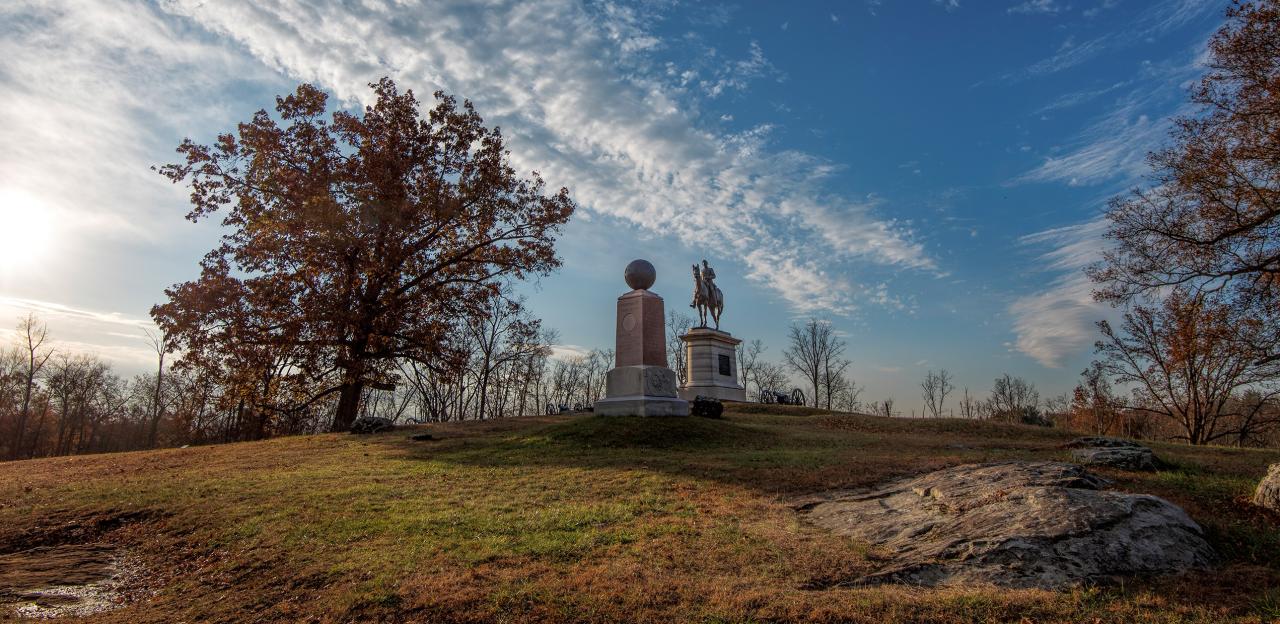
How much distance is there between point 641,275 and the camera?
58.0 ft

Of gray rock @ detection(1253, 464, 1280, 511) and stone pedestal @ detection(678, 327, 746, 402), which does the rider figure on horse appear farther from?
gray rock @ detection(1253, 464, 1280, 511)

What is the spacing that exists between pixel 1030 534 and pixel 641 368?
11627 millimetres

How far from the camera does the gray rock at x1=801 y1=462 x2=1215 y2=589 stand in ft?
15.9

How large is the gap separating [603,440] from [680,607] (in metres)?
9.62

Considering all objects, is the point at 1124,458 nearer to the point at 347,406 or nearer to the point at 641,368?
the point at 641,368

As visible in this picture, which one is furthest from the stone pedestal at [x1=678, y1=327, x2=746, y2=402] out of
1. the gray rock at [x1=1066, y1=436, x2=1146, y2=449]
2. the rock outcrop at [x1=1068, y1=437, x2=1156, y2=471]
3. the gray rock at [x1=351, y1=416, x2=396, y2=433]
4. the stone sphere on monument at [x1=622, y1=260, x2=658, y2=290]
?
the rock outcrop at [x1=1068, y1=437, x2=1156, y2=471]

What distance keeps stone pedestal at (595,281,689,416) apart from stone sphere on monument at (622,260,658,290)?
38 cm

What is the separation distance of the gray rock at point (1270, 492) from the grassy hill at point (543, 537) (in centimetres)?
15

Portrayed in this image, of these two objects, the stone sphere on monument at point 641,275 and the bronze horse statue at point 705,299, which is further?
the bronze horse statue at point 705,299

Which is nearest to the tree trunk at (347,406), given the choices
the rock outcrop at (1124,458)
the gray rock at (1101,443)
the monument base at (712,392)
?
the monument base at (712,392)

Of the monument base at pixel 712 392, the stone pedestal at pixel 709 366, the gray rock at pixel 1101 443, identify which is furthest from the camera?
the stone pedestal at pixel 709 366

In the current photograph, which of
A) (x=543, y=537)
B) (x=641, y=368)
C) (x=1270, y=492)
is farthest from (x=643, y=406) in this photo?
(x=1270, y=492)

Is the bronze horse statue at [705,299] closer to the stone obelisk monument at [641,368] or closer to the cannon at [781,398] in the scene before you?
the cannon at [781,398]

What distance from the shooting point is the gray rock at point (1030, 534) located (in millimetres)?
4859
